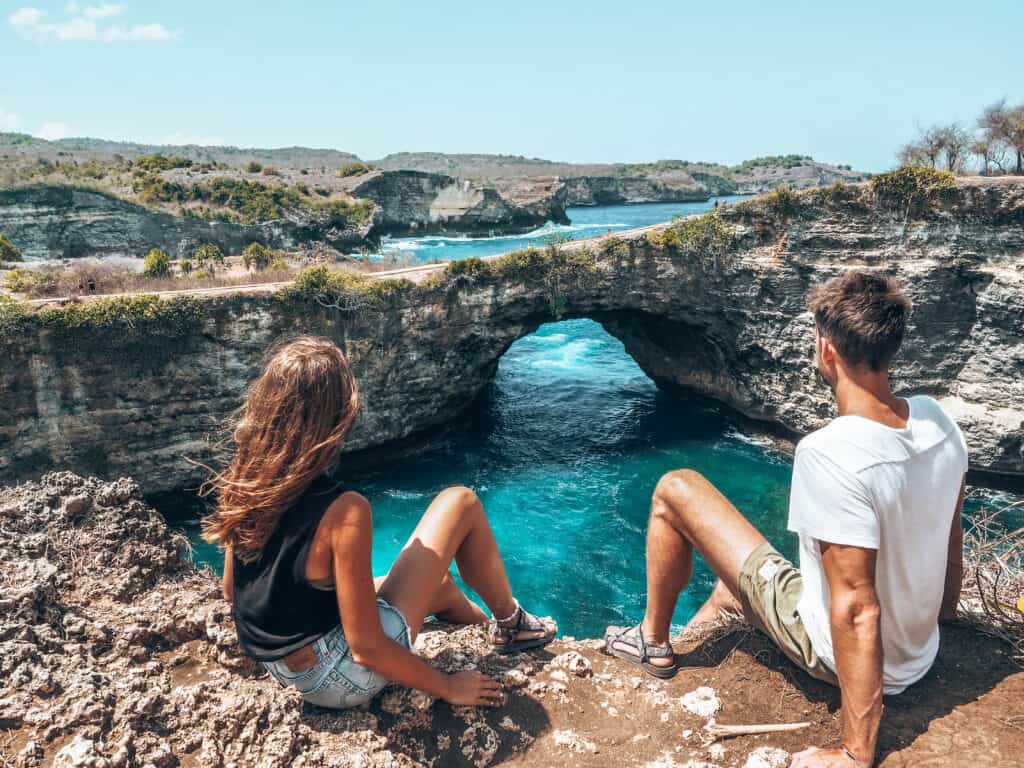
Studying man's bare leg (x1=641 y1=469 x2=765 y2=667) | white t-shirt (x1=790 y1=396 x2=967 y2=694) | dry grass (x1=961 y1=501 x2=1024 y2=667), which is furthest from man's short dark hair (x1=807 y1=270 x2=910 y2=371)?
dry grass (x1=961 y1=501 x2=1024 y2=667)

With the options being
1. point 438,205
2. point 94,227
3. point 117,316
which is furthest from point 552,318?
point 438,205

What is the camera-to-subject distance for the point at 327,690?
150 inches

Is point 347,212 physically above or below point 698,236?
above

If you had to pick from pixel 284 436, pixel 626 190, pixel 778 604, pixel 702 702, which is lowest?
pixel 702 702

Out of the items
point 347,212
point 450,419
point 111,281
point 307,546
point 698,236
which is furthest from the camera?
point 347,212

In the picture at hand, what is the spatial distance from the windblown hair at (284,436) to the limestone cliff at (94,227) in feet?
177

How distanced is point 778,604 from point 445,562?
2166 millimetres

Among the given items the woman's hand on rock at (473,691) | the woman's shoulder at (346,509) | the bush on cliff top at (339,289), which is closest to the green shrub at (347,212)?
the bush on cliff top at (339,289)

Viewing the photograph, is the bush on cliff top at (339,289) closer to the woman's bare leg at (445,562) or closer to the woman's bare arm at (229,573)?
the woman's bare leg at (445,562)

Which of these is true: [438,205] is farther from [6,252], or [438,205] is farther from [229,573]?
[229,573]

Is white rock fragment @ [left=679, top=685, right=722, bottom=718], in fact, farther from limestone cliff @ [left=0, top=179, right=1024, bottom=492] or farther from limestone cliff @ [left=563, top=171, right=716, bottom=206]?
limestone cliff @ [left=563, top=171, right=716, bottom=206]

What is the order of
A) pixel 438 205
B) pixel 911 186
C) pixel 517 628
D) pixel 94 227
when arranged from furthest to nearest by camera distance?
1. pixel 438 205
2. pixel 94 227
3. pixel 911 186
4. pixel 517 628

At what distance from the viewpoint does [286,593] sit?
349 centimetres

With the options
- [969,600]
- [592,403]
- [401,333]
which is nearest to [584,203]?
[592,403]
